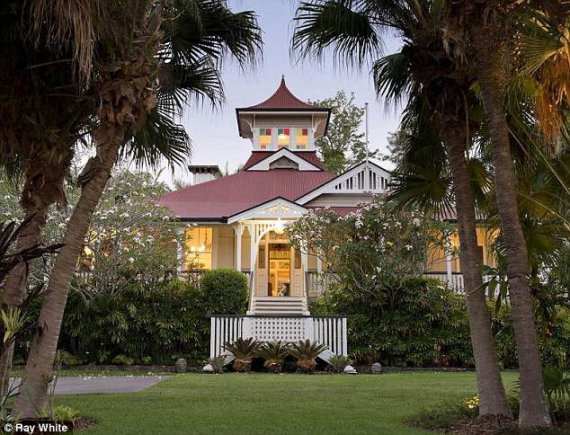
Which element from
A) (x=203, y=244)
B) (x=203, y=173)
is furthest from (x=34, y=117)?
(x=203, y=173)

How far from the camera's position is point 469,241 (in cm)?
691

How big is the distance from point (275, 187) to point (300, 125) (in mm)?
4483

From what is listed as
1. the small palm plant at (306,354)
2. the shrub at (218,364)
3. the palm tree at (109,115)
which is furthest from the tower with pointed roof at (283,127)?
the palm tree at (109,115)

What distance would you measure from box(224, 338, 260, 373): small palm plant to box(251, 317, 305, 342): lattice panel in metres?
0.97

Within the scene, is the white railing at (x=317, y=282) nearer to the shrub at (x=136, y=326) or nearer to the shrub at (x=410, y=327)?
the shrub at (x=410, y=327)

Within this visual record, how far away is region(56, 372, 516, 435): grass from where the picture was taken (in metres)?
6.36

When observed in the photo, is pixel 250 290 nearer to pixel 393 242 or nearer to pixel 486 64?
pixel 393 242

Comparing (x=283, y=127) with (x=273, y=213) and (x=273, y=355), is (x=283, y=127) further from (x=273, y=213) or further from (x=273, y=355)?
(x=273, y=355)

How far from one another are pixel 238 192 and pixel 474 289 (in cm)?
1746

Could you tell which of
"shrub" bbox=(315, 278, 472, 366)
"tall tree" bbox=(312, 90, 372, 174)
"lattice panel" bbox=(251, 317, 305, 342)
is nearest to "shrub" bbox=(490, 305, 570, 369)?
"shrub" bbox=(315, 278, 472, 366)

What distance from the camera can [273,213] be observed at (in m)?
19.9

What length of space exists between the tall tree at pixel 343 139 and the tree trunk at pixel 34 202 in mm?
31470

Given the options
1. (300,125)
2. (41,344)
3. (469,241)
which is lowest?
(41,344)

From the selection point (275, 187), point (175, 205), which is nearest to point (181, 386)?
point (175, 205)
